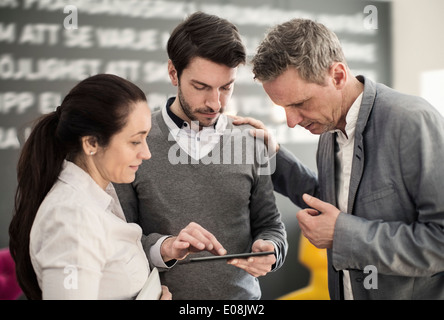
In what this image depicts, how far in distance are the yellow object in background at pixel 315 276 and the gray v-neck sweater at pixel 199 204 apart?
1.69 m

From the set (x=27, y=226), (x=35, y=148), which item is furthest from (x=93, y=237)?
(x=35, y=148)

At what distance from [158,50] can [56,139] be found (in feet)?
6.97

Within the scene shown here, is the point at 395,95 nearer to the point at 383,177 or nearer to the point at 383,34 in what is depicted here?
the point at 383,177

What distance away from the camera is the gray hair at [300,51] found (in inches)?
48.0

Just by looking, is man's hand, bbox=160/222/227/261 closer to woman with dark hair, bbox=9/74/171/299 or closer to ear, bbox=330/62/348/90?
woman with dark hair, bbox=9/74/171/299

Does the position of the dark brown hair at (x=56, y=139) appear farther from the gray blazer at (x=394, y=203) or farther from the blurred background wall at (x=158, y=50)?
the blurred background wall at (x=158, y=50)

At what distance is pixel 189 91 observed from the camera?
4.57 feet

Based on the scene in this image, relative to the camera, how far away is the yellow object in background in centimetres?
299

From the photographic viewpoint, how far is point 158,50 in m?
3.04

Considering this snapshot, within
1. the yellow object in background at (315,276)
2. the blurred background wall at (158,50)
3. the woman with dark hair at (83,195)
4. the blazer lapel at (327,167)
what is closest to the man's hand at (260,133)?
the blazer lapel at (327,167)

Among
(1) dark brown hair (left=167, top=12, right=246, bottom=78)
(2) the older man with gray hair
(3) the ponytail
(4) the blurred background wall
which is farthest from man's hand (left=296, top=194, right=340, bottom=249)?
(4) the blurred background wall

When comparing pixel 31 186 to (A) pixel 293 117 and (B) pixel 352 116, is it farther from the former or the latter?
(B) pixel 352 116

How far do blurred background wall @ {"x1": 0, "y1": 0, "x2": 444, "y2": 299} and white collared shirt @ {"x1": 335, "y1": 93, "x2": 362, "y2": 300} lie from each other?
1617 mm

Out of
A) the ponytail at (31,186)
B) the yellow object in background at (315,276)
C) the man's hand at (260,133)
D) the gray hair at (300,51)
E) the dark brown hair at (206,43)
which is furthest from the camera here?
the yellow object in background at (315,276)
